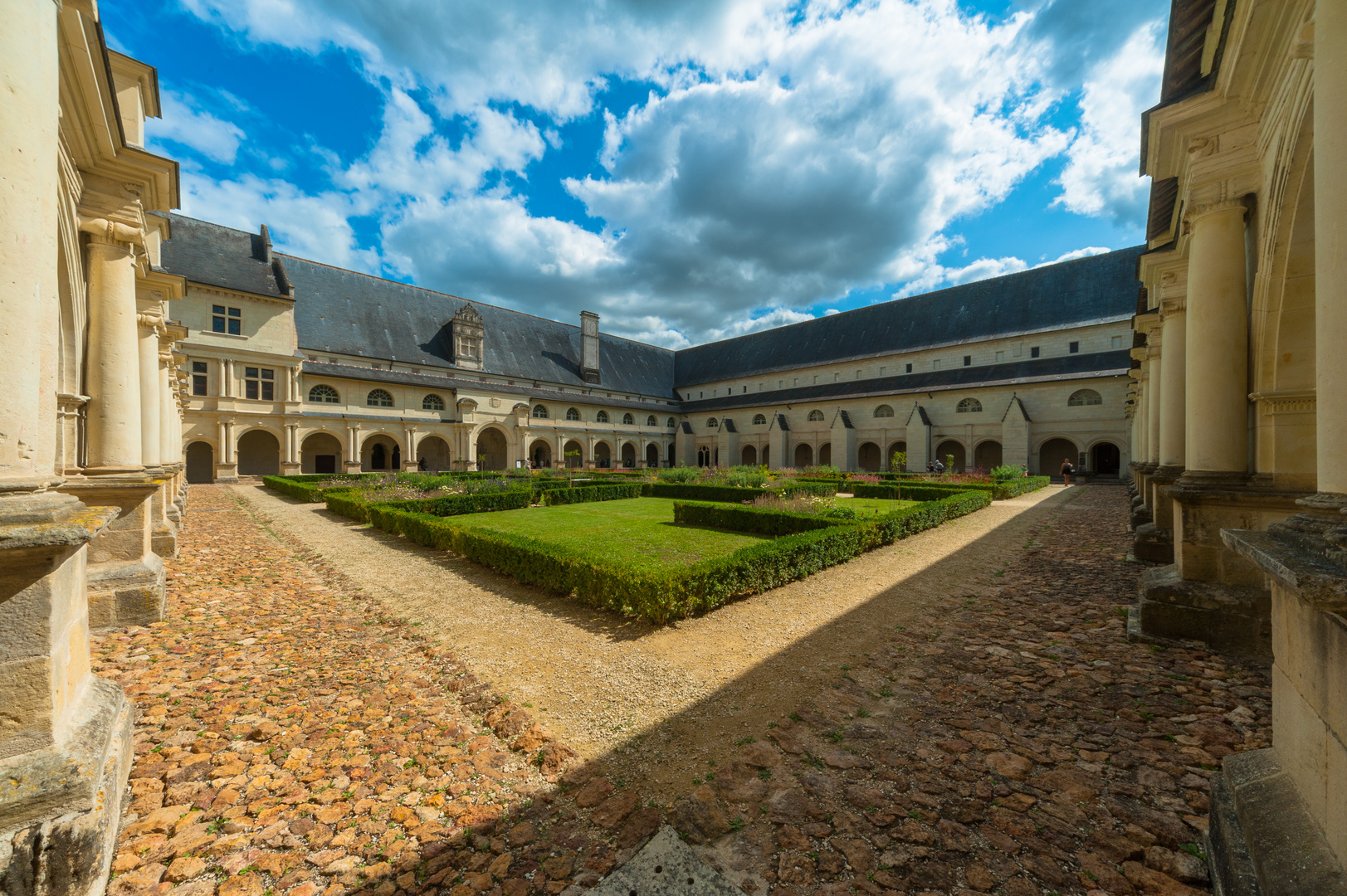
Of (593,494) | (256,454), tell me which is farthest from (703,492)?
(256,454)

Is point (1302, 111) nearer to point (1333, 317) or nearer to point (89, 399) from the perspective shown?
point (1333, 317)

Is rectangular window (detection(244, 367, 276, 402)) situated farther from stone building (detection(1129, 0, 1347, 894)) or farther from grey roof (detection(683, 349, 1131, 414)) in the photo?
Answer: stone building (detection(1129, 0, 1347, 894))

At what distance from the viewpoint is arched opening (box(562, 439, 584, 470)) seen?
114ft

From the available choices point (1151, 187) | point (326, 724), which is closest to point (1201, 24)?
point (1151, 187)

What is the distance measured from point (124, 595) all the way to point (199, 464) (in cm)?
2803

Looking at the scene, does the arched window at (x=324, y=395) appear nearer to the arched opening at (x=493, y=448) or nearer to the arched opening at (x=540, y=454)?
the arched opening at (x=493, y=448)

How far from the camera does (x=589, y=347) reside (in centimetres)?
3825

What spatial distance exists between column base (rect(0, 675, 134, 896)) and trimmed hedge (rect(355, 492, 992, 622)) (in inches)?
149

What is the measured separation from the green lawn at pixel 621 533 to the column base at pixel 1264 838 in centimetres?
420

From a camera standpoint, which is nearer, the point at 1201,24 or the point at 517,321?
the point at 1201,24

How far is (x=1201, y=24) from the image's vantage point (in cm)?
479

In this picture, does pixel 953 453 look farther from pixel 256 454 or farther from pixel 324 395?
pixel 256 454

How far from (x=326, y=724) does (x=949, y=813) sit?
12.6 ft

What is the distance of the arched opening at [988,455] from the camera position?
29.1m
